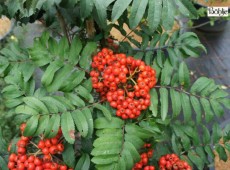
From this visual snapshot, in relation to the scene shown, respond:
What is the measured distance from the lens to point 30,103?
798mm

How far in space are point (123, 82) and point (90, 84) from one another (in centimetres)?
11

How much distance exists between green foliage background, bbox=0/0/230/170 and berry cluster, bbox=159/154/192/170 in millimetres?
87

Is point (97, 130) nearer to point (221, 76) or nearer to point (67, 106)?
point (67, 106)

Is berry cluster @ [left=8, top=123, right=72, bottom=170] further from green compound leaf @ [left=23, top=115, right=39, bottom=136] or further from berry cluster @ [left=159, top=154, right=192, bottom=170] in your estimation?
berry cluster @ [left=159, top=154, right=192, bottom=170]

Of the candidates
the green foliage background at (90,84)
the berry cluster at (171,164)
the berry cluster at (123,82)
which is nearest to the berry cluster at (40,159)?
the green foliage background at (90,84)

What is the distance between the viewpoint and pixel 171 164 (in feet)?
3.40

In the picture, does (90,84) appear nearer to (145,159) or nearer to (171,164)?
(145,159)

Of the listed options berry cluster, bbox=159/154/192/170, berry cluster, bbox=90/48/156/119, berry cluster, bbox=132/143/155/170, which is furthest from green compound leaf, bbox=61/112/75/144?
berry cluster, bbox=159/154/192/170

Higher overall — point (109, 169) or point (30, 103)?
point (30, 103)

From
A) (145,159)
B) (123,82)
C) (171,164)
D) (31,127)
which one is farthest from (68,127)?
(171,164)

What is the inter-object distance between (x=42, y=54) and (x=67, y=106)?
19 centimetres

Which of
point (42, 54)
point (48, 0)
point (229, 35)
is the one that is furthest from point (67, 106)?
point (229, 35)

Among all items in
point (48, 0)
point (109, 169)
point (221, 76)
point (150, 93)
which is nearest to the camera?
point (48, 0)

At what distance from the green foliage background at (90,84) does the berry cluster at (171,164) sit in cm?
9
